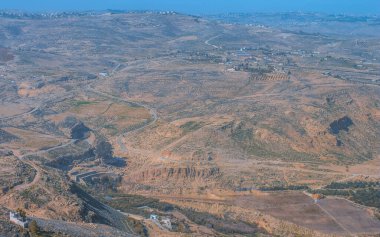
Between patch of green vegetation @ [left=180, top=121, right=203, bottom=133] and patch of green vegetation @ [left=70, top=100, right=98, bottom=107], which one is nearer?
patch of green vegetation @ [left=180, top=121, right=203, bottom=133]

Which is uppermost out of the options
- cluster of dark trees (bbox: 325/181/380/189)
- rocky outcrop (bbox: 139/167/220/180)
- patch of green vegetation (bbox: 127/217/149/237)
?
patch of green vegetation (bbox: 127/217/149/237)

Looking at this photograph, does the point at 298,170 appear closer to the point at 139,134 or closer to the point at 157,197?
the point at 157,197

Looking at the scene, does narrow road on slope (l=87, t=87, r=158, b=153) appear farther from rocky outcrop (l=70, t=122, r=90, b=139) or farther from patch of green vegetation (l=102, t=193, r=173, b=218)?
patch of green vegetation (l=102, t=193, r=173, b=218)

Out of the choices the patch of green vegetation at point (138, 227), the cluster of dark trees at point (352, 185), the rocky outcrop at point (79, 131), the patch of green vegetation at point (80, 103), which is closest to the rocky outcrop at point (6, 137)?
the rocky outcrop at point (79, 131)

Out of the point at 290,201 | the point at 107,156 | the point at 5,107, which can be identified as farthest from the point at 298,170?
the point at 5,107

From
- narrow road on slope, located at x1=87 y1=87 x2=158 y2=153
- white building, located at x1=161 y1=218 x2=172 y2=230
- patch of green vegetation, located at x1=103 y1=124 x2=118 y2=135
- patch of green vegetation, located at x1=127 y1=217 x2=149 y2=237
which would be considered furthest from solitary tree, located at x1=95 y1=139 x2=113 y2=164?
patch of green vegetation, located at x1=127 y1=217 x2=149 y2=237

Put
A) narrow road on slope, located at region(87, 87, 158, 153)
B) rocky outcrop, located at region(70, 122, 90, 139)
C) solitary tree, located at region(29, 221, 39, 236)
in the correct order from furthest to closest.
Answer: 1. rocky outcrop, located at region(70, 122, 90, 139)
2. narrow road on slope, located at region(87, 87, 158, 153)
3. solitary tree, located at region(29, 221, 39, 236)

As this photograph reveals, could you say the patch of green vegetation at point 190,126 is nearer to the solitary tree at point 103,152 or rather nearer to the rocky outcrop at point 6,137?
the solitary tree at point 103,152
